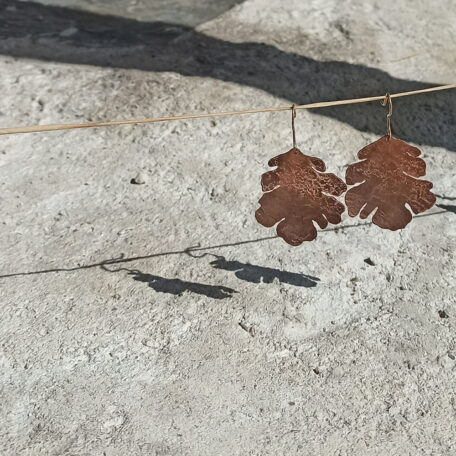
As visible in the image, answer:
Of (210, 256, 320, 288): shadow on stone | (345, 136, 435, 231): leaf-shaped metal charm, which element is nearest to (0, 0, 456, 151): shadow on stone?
(210, 256, 320, 288): shadow on stone

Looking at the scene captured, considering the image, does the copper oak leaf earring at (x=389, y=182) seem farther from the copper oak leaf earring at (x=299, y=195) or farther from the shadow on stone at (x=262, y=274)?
the shadow on stone at (x=262, y=274)

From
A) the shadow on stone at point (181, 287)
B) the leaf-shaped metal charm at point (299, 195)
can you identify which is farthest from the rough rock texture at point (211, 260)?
the leaf-shaped metal charm at point (299, 195)

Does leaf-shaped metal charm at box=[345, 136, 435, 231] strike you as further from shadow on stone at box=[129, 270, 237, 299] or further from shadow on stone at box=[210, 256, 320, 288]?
shadow on stone at box=[129, 270, 237, 299]

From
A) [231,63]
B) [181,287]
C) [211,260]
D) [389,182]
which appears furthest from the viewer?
[231,63]

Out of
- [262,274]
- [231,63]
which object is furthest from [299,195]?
[231,63]

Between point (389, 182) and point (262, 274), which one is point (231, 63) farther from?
point (389, 182)

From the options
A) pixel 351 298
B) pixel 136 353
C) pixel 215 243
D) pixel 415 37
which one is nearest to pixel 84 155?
pixel 215 243

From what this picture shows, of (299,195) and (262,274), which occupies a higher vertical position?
(299,195)
